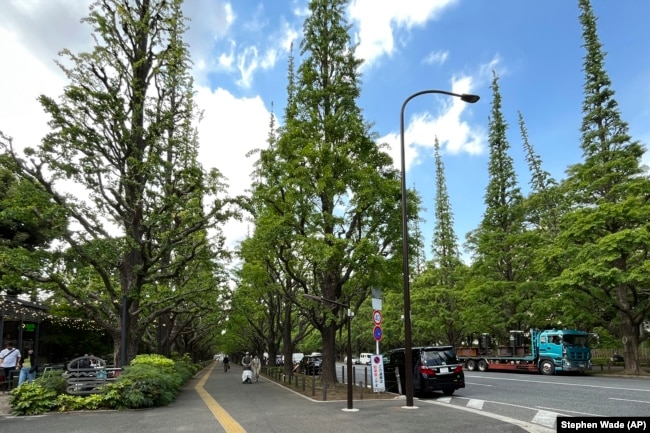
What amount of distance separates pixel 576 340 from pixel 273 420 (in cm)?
2313

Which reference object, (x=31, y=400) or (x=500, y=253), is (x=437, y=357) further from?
(x=500, y=253)

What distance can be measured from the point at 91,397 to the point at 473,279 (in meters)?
31.6

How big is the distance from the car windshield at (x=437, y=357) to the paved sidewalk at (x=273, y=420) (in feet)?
9.87

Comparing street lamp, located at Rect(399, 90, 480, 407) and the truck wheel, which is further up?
street lamp, located at Rect(399, 90, 480, 407)

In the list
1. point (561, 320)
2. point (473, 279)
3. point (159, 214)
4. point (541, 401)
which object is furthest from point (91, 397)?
point (473, 279)

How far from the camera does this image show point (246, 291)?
1052 inches

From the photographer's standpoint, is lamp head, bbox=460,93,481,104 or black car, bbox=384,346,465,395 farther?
black car, bbox=384,346,465,395

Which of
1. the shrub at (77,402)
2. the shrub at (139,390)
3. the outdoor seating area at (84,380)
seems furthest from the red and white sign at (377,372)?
the outdoor seating area at (84,380)

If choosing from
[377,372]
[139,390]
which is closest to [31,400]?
[139,390]

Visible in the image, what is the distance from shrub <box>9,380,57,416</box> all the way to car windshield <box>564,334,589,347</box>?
85.0ft

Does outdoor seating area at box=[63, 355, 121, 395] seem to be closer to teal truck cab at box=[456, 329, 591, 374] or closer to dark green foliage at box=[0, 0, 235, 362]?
dark green foliage at box=[0, 0, 235, 362]

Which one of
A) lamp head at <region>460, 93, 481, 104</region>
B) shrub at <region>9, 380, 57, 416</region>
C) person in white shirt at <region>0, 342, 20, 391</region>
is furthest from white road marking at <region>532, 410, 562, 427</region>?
person in white shirt at <region>0, 342, 20, 391</region>

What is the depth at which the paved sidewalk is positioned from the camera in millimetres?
9227

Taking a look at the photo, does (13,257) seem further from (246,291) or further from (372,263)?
(246,291)
